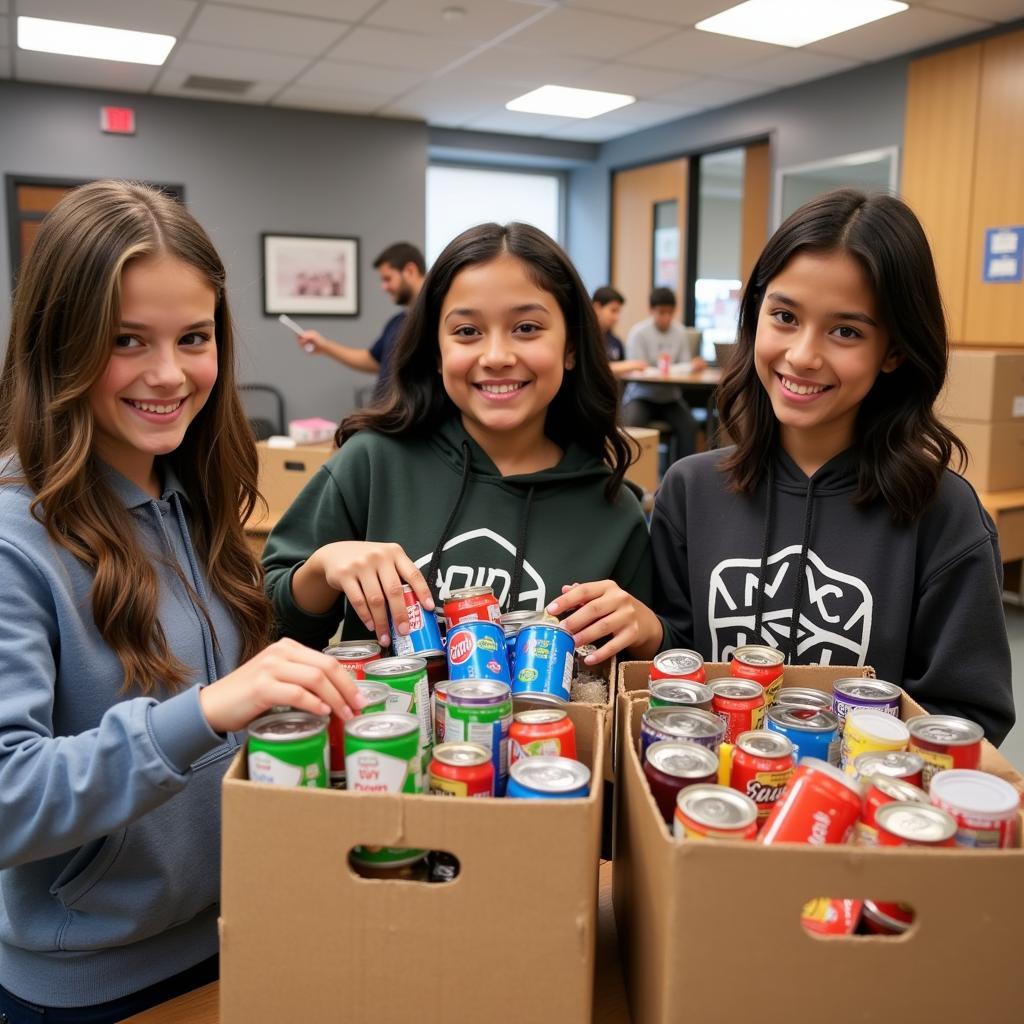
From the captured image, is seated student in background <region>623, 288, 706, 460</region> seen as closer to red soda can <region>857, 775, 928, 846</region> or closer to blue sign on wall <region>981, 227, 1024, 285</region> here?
blue sign on wall <region>981, 227, 1024, 285</region>

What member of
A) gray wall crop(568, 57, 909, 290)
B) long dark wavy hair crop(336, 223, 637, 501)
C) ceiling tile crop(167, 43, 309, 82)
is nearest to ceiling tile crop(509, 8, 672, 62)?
ceiling tile crop(167, 43, 309, 82)

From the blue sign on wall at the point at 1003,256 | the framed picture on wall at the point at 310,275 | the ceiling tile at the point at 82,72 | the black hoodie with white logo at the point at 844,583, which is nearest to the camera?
the black hoodie with white logo at the point at 844,583

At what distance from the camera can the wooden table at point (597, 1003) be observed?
84cm

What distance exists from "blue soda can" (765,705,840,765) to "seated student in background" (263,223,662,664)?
42 centimetres

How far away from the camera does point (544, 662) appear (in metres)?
0.93

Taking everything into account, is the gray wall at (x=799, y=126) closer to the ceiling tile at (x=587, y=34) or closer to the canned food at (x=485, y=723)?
the ceiling tile at (x=587, y=34)

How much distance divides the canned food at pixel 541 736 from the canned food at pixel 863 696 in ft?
0.92

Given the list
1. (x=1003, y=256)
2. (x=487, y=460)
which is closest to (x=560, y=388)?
(x=487, y=460)

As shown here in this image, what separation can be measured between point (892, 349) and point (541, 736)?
83 centimetres

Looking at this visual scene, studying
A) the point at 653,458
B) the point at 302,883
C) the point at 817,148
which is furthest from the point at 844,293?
the point at 817,148

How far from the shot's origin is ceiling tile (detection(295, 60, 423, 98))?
592cm

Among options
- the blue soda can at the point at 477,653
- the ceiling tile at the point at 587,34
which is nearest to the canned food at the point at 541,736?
the blue soda can at the point at 477,653

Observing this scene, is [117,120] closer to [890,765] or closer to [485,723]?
[485,723]

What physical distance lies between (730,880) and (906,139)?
6.10m
